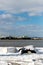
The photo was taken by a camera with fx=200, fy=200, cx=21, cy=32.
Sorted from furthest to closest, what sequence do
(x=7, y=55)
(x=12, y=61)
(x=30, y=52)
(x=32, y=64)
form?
(x=30, y=52)
(x=7, y=55)
(x=12, y=61)
(x=32, y=64)

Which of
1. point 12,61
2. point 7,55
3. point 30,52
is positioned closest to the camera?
point 12,61

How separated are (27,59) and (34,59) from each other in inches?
10.9

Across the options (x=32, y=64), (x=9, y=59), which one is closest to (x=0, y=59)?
(x=9, y=59)

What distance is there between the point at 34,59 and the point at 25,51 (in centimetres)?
182

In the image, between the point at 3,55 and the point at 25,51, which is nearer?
the point at 3,55

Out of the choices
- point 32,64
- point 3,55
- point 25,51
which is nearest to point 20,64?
point 32,64

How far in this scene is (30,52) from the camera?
9.29m

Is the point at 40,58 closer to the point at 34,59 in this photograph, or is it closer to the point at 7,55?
the point at 34,59

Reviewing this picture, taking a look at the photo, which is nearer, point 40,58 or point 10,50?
point 40,58

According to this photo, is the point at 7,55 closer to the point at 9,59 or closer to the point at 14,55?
the point at 14,55

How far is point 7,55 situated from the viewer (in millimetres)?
8617

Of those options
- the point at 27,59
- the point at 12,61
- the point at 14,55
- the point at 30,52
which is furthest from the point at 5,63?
the point at 30,52

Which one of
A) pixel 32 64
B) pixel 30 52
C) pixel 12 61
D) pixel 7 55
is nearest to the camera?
pixel 32 64

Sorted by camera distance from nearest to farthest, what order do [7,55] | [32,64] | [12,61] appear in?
[32,64]
[12,61]
[7,55]
